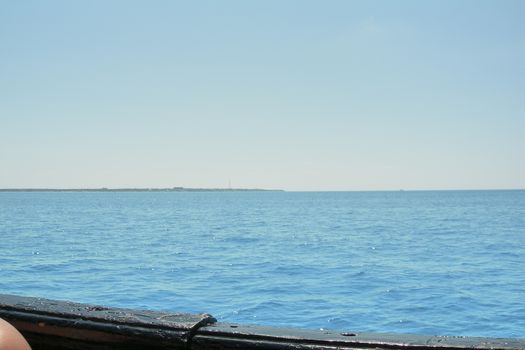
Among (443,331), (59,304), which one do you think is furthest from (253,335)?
(443,331)

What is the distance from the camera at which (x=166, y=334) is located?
6.75 ft

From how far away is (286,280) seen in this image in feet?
62.1

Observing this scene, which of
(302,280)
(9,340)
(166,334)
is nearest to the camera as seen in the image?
(9,340)

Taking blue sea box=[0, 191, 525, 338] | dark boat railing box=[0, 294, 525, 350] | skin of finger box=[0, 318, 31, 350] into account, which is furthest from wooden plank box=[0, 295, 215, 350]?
blue sea box=[0, 191, 525, 338]

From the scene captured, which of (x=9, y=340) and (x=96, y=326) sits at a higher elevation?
(x=9, y=340)

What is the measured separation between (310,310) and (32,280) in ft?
34.7

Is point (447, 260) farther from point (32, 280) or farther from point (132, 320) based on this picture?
point (132, 320)

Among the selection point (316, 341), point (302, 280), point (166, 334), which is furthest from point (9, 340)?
point (302, 280)

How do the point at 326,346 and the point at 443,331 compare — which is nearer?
the point at 326,346

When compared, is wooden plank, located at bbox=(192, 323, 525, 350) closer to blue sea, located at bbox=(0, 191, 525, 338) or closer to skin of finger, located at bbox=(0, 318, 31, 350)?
skin of finger, located at bbox=(0, 318, 31, 350)

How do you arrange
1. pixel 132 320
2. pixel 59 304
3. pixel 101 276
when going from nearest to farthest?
pixel 132 320, pixel 59 304, pixel 101 276

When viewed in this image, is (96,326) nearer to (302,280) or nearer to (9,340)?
(9,340)

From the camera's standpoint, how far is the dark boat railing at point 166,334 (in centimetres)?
184

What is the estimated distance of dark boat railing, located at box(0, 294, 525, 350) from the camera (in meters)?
1.84
